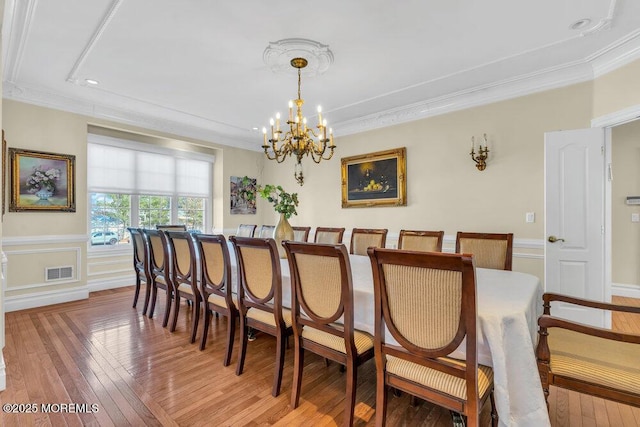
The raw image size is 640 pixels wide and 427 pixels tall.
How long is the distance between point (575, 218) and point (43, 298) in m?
6.13

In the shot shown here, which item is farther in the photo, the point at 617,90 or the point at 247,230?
the point at 247,230

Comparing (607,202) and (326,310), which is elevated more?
(607,202)

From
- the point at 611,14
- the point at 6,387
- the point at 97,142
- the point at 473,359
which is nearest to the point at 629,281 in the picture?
the point at 611,14

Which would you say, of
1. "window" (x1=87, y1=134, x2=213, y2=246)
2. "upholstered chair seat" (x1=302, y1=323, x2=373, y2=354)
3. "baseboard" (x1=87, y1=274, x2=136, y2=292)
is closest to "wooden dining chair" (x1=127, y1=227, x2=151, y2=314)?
"baseboard" (x1=87, y1=274, x2=136, y2=292)

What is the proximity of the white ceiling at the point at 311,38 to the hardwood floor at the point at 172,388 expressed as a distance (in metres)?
2.68

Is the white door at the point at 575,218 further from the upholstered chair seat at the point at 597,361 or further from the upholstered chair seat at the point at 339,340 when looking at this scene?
the upholstered chair seat at the point at 339,340

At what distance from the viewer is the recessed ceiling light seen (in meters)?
2.32

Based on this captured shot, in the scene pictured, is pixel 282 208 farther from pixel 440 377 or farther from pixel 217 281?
pixel 440 377

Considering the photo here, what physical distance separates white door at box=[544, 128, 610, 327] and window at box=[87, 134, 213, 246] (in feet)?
17.5

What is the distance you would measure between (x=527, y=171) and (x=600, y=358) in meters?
2.47

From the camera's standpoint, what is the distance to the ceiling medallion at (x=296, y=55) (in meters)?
2.60

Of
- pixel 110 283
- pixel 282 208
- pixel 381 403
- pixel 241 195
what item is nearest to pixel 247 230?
pixel 282 208

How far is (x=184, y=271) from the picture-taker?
2803 mm

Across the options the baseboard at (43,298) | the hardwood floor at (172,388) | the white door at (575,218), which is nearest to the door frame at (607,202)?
the white door at (575,218)
